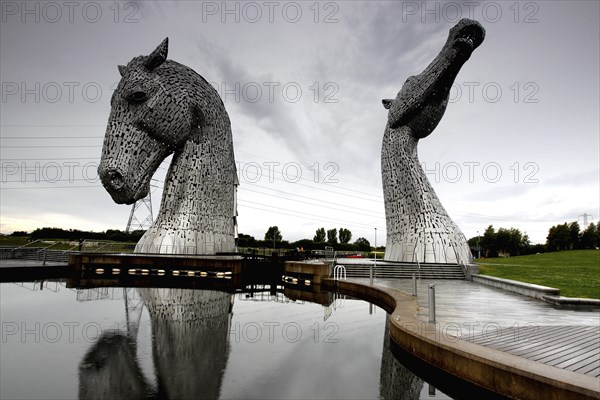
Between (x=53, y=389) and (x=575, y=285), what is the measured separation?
48.4ft

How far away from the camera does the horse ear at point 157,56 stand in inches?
804

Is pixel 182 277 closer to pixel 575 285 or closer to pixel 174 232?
pixel 174 232

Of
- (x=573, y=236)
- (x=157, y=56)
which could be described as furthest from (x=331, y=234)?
(x=157, y=56)

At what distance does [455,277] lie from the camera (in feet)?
60.8

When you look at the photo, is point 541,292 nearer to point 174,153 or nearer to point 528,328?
point 528,328

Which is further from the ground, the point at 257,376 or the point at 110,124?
the point at 110,124

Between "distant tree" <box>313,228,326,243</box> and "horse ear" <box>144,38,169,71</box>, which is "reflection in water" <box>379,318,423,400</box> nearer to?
"horse ear" <box>144,38,169,71</box>

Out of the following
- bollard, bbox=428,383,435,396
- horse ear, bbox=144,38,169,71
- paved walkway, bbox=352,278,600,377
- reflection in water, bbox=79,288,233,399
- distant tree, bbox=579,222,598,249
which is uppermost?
horse ear, bbox=144,38,169,71

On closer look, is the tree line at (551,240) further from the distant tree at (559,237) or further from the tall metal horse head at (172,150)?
the tall metal horse head at (172,150)

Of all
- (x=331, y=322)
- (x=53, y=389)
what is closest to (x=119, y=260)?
(x=331, y=322)

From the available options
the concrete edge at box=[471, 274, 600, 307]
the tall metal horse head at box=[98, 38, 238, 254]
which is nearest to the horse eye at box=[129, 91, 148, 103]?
the tall metal horse head at box=[98, 38, 238, 254]

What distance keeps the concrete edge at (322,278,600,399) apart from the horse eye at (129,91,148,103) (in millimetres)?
17445

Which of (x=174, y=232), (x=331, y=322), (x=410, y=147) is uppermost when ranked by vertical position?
(x=410, y=147)

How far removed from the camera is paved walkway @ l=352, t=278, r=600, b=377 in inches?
198
